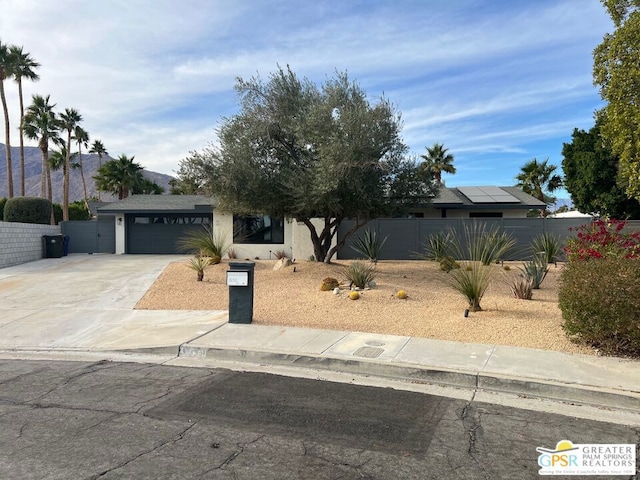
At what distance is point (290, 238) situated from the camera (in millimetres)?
22078

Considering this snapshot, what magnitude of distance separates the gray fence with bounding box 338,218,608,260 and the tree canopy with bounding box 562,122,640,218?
8.54m

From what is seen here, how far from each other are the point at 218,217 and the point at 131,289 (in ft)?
29.7

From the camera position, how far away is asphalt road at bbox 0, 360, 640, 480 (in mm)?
3941

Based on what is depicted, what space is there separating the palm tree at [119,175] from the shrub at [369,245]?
1163 inches

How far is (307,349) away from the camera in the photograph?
25.1 feet

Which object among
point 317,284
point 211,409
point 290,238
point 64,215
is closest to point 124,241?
point 290,238

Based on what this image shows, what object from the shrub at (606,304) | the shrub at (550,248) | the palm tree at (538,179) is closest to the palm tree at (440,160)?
the palm tree at (538,179)

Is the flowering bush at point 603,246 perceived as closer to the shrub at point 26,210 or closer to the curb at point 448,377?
the curb at point 448,377

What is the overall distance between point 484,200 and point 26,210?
21.4 meters

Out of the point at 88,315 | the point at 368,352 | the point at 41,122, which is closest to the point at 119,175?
the point at 41,122

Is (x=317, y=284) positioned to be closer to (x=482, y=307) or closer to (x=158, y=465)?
(x=482, y=307)

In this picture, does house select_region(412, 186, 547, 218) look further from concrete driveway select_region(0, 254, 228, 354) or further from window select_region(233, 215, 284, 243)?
concrete driveway select_region(0, 254, 228, 354)

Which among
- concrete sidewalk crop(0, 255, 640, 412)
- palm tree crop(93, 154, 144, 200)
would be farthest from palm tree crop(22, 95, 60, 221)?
concrete sidewalk crop(0, 255, 640, 412)

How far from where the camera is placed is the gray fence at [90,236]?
25.4 m
